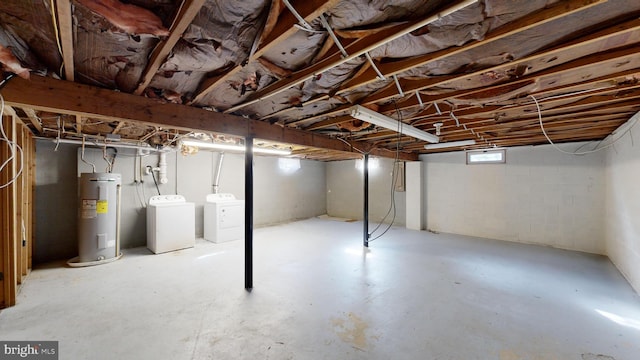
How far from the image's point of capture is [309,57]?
164 cm

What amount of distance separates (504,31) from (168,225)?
5140 millimetres

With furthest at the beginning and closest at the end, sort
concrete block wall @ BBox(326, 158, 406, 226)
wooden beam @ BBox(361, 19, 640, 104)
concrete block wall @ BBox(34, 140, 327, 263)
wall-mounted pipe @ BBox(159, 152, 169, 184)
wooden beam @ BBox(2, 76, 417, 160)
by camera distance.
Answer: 1. concrete block wall @ BBox(326, 158, 406, 226)
2. wall-mounted pipe @ BBox(159, 152, 169, 184)
3. concrete block wall @ BBox(34, 140, 327, 263)
4. wooden beam @ BBox(2, 76, 417, 160)
5. wooden beam @ BBox(361, 19, 640, 104)

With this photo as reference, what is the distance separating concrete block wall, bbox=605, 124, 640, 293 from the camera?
2922mm

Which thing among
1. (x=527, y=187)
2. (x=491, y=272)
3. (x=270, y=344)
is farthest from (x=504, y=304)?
(x=527, y=187)

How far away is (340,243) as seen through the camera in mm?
5145

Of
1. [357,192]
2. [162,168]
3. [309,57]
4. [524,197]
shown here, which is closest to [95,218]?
[162,168]

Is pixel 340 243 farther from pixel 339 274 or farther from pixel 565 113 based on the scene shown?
pixel 565 113

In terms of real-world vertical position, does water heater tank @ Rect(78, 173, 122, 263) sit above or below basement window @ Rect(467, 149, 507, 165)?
below

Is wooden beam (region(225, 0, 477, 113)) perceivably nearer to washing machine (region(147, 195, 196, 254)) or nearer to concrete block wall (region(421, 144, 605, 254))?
washing machine (region(147, 195, 196, 254))

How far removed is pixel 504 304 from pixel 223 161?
5.78 metres

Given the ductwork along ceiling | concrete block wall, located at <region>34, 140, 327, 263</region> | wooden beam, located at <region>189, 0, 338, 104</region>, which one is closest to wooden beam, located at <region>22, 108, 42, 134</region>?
the ductwork along ceiling

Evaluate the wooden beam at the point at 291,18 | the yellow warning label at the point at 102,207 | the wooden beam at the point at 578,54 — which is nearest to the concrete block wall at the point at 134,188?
the yellow warning label at the point at 102,207

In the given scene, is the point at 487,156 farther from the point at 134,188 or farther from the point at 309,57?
the point at 134,188

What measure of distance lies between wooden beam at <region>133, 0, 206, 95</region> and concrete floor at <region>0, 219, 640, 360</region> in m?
2.09
